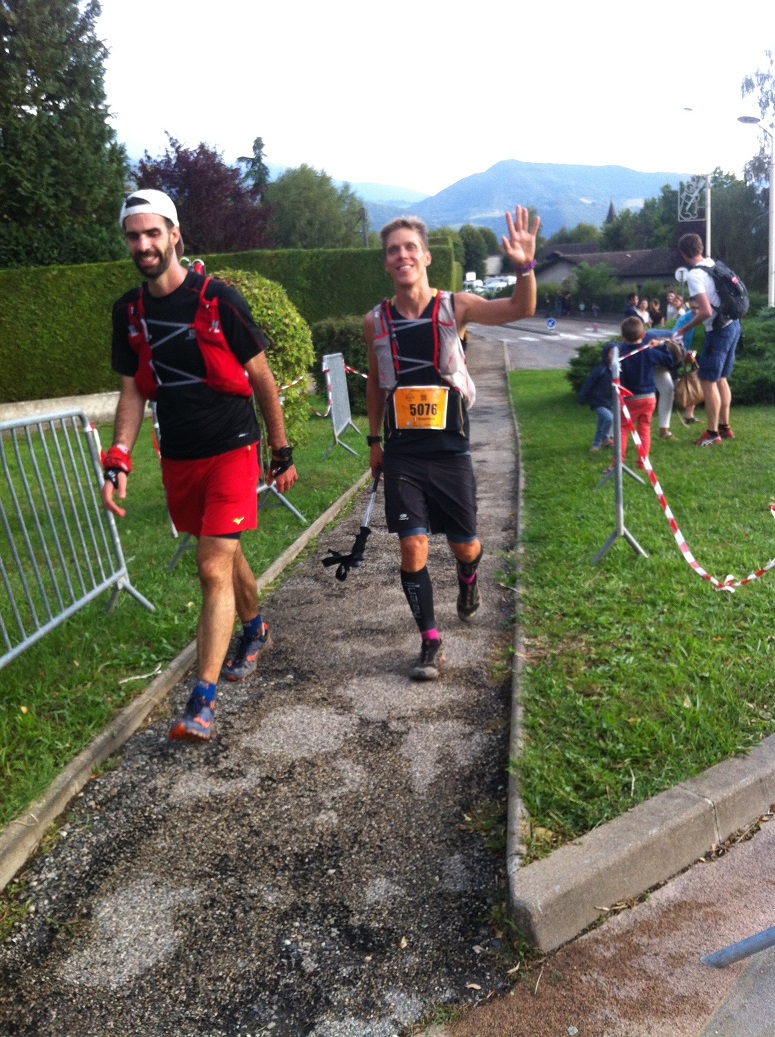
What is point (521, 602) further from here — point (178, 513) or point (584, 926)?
point (584, 926)

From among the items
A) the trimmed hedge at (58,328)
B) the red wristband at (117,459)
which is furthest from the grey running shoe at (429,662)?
the trimmed hedge at (58,328)

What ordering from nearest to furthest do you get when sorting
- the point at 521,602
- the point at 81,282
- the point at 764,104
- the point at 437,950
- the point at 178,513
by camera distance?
the point at 437,950
the point at 178,513
the point at 521,602
the point at 81,282
the point at 764,104

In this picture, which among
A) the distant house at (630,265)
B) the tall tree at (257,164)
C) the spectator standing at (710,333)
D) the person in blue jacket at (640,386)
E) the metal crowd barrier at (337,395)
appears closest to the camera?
the person in blue jacket at (640,386)

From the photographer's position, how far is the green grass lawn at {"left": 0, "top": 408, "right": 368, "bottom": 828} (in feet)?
12.7

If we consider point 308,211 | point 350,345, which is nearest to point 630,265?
point 308,211

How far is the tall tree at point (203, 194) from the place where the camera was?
36.7m

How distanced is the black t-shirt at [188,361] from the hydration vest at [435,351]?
615 millimetres

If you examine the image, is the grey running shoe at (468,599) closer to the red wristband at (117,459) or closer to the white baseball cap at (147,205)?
the red wristband at (117,459)

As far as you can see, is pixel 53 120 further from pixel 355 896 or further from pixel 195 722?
pixel 355 896

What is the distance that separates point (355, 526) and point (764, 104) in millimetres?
57567

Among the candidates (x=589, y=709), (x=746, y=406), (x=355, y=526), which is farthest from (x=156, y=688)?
(x=746, y=406)

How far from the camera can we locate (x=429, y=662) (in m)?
4.57

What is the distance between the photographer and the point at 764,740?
3.54 metres

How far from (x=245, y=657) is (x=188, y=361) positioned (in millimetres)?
1604
